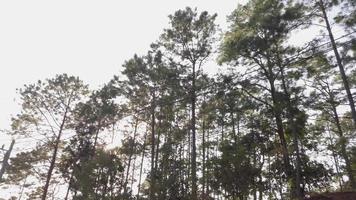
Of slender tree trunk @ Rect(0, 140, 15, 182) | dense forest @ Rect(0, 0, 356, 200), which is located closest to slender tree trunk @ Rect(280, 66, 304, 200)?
dense forest @ Rect(0, 0, 356, 200)

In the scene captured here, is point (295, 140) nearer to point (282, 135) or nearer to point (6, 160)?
point (282, 135)

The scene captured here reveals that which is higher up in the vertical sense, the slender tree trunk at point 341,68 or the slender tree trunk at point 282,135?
the slender tree trunk at point 341,68

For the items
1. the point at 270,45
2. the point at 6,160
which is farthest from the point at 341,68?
the point at 6,160

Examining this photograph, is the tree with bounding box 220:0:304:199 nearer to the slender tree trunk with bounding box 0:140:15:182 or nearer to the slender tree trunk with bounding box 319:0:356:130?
the slender tree trunk with bounding box 319:0:356:130

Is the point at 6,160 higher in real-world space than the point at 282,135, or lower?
lower

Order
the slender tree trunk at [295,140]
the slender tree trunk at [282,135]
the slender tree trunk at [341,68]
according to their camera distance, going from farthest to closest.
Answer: the slender tree trunk at [282,135] < the slender tree trunk at [341,68] < the slender tree trunk at [295,140]

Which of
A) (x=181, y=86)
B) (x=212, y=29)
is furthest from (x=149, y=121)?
(x=212, y=29)

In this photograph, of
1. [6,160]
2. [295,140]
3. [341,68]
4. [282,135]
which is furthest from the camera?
[6,160]

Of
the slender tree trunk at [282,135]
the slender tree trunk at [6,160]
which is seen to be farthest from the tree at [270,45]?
the slender tree trunk at [6,160]

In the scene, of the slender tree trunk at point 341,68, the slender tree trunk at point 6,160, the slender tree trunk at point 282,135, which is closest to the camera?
the slender tree trunk at point 341,68

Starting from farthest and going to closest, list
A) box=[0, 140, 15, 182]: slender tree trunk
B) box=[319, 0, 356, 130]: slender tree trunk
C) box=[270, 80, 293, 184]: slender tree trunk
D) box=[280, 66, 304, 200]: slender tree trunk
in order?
box=[0, 140, 15, 182]: slender tree trunk < box=[270, 80, 293, 184]: slender tree trunk < box=[319, 0, 356, 130]: slender tree trunk < box=[280, 66, 304, 200]: slender tree trunk

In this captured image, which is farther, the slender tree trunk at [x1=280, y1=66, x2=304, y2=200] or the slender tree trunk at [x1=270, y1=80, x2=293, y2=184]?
the slender tree trunk at [x1=270, y1=80, x2=293, y2=184]

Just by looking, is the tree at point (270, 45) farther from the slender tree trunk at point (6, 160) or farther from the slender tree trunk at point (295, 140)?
the slender tree trunk at point (6, 160)

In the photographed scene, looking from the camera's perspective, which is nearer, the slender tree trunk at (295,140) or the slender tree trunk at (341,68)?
the slender tree trunk at (295,140)
